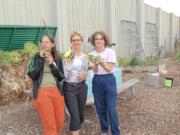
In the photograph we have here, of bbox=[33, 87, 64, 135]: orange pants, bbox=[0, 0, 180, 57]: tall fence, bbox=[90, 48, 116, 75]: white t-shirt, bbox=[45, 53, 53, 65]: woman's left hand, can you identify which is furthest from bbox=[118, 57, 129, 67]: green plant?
bbox=[45, 53, 53, 65]: woman's left hand

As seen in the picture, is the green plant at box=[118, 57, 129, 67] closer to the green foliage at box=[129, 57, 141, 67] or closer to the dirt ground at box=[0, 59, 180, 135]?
the green foliage at box=[129, 57, 141, 67]

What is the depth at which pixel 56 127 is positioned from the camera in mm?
4898

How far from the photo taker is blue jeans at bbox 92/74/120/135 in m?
5.26

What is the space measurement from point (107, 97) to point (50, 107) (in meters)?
0.94

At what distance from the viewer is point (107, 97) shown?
210 inches

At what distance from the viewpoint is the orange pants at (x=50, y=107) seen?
186 inches

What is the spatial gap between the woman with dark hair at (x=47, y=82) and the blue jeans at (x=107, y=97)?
0.66 m

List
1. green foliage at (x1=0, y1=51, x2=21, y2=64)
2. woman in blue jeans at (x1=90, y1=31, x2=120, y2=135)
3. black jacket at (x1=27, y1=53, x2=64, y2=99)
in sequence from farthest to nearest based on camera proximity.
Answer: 1. green foliage at (x1=0, y1=51, x2=21, y2=64)
2. woman in blue jeans at (x1=90, y1=31, x2=120, y2=135)
3. black jacket at (x1=27, y1=53, x2=64, y2=99)

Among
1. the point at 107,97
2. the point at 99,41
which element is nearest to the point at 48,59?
the point at 99,41

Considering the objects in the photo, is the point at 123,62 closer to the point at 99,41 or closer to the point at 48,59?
the point at 99,41

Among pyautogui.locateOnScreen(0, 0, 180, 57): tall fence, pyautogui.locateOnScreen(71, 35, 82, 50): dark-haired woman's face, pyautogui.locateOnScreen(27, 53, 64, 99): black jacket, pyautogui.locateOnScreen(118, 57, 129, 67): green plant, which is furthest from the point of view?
pyautogui.locateOnScreen(118, 57, 129, 67): green plant

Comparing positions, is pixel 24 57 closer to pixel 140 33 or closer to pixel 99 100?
pixel 99 100

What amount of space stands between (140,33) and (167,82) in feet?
27.2

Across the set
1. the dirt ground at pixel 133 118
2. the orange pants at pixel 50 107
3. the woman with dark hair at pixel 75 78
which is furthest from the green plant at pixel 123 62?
the orange pants at pixel 50 107
